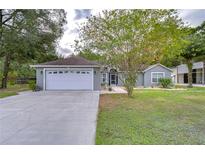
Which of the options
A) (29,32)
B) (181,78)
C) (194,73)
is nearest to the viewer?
(29,32)

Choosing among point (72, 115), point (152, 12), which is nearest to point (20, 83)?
point (152, 12)

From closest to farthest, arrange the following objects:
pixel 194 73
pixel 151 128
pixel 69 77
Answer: pixel 151 128 < pixel 69 77 < pixel 194 73

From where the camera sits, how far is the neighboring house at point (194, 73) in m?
29.7

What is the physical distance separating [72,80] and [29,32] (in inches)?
192

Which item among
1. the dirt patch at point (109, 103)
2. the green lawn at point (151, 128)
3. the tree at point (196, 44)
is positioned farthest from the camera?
the tree at point (196, 44)

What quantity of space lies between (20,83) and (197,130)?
2768 centimetres

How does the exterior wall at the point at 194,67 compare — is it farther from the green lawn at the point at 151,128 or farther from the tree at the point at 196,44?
the green lawn at the point at 151,128

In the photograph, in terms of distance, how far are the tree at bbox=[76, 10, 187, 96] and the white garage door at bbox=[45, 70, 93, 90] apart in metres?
4.51

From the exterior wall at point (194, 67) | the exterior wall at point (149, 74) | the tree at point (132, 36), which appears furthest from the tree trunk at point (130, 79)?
the exterior wall at point (194, 67)

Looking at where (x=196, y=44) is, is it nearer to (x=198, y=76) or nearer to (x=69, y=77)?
(x=198, y=76)

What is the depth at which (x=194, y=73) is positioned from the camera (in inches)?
1300

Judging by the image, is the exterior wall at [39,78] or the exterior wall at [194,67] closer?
the exterior wall at [39,78]

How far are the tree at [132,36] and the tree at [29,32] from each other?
5132mm

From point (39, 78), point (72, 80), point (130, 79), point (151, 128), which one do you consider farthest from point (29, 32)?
point (151, 128)
